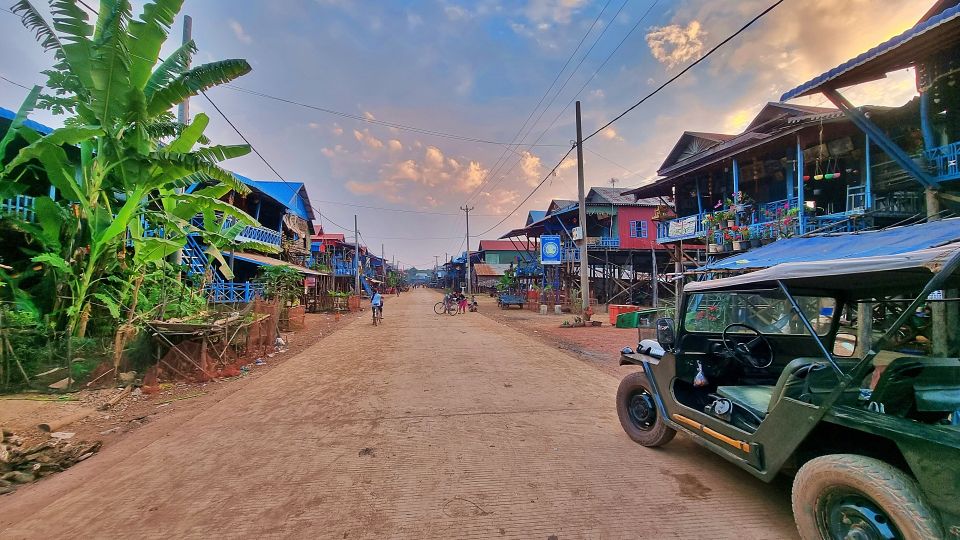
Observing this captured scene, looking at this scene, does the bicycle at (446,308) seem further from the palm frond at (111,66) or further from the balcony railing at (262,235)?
the palm frond at (111,66)

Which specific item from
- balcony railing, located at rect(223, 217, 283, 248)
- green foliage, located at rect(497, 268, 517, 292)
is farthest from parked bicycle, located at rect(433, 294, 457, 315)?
balcony railing, located at rect(223, 217, 283, 248)

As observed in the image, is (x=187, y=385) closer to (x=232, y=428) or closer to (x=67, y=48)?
(x=232, y=428)

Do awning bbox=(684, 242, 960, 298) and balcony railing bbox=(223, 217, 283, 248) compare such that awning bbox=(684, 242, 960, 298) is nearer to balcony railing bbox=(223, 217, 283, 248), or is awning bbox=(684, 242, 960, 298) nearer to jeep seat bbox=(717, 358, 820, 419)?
jeep seat bbox=(717, 358, 820, 419)

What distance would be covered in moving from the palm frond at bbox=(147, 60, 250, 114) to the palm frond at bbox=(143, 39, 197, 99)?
358 mm

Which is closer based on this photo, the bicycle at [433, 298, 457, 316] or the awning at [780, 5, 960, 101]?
the awning at [780, 5, 960, 101]

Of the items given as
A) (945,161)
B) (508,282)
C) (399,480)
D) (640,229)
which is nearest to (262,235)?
(508,282)

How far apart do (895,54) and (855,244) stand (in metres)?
5.47

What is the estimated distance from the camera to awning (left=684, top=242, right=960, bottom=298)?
232 cm

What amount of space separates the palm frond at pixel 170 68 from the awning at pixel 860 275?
9.78 meters

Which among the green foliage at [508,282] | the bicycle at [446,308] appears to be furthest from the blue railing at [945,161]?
the green foliage at [508,282]

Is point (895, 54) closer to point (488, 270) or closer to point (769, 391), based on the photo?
point (769, 391)

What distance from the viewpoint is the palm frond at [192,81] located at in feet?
24.5

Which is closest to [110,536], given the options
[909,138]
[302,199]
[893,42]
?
[893,42]

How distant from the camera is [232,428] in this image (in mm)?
5117
